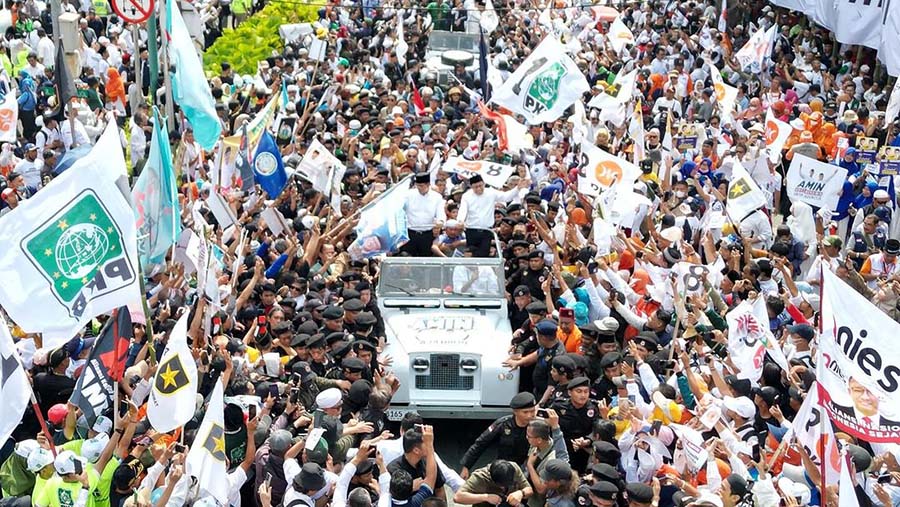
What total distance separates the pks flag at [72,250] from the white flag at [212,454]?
1.31 m

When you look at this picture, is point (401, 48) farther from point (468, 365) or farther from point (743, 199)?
point (468, 365)

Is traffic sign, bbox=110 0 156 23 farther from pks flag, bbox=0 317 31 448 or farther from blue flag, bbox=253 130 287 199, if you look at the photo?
pks flag, bbox=0 317 31 448

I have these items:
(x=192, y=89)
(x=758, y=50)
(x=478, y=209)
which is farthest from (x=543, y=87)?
(x=758, y=50)

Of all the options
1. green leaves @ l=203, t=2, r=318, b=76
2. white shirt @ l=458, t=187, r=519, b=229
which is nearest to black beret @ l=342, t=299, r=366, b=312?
white shirt @ l=458, t=187, r=519, b=229

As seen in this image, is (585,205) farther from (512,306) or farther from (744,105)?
(744,105)

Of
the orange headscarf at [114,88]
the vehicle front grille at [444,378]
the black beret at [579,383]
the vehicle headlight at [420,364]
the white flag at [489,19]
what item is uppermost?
the black beret at [579,383]

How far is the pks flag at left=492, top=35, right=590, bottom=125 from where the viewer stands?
17531 mm

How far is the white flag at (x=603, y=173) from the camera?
1534 cm

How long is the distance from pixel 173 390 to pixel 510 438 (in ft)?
7.92

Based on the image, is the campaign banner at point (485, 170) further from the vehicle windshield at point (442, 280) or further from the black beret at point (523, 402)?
the black beret at point (523, 402)

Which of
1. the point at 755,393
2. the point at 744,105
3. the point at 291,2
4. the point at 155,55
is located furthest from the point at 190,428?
the point at 291,2

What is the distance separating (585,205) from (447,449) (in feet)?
14.3

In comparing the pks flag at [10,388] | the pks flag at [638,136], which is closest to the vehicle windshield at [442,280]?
the pks flag at [638,136]

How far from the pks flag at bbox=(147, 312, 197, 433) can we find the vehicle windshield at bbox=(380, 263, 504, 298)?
4.25 metres
